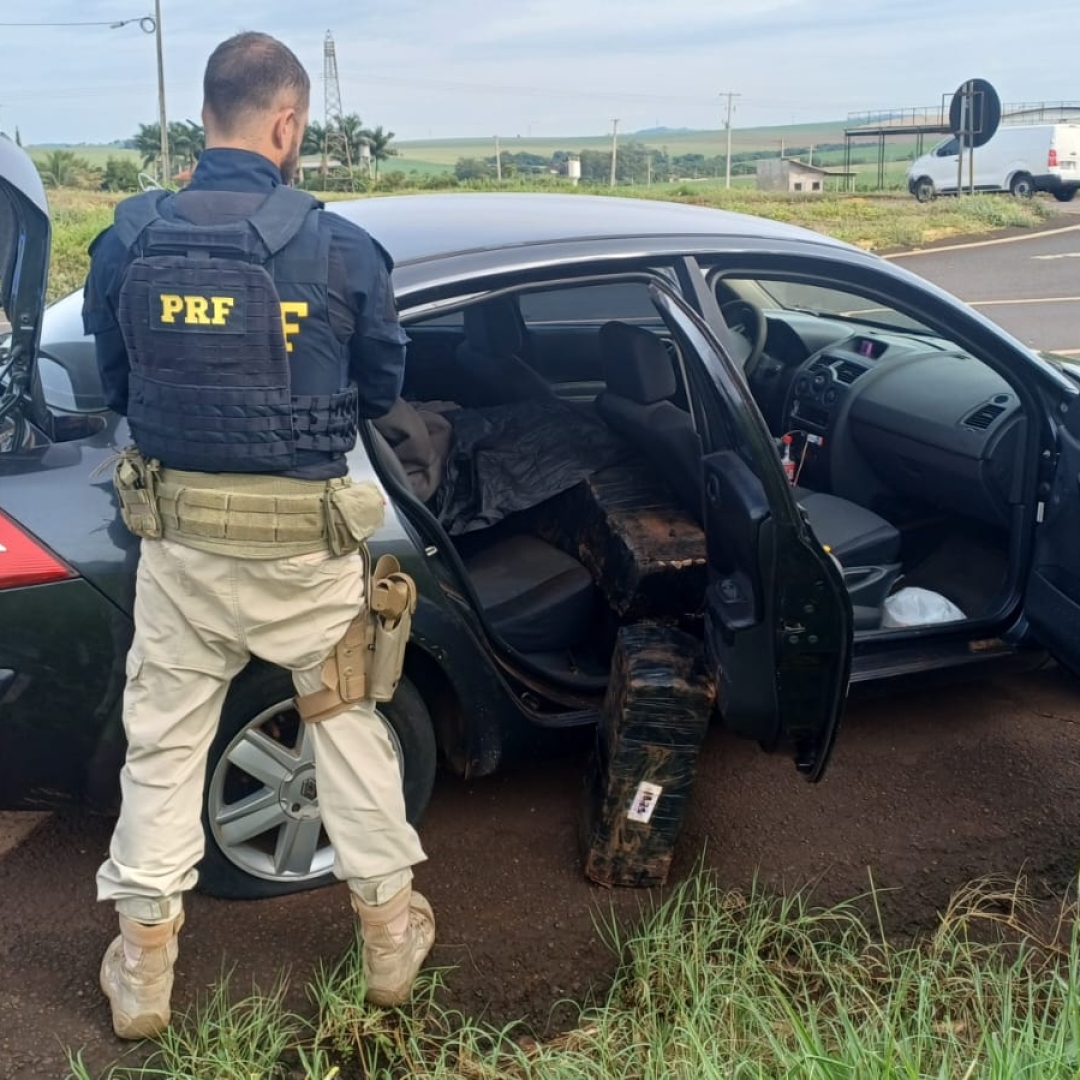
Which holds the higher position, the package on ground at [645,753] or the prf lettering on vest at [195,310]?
the prf lettering on vest at [195,310]

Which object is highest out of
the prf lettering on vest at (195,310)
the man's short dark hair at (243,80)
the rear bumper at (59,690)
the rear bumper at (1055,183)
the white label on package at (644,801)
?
the rear bumper at (1055,183)

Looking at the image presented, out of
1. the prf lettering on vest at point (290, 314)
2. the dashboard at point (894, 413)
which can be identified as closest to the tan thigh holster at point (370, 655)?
the prf lettering on vest at point (290, 314)

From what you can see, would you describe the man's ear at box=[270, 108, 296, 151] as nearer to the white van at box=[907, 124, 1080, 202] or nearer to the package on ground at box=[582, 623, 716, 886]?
the package on ground at box=[582, 623, 716, 886]

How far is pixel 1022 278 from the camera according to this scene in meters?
12.8

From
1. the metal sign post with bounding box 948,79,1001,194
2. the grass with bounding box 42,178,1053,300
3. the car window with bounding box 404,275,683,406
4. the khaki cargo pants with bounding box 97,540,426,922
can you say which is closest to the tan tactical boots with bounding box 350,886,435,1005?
the khaki cargo pants with bounding box 97,540,426,922

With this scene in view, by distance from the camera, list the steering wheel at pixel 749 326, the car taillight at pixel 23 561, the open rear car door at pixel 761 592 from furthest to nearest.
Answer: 1. the steering wheel at pixel 749 326
2. the open rear car door at pixel 761 592
3. the car taillight at pixel 23 561

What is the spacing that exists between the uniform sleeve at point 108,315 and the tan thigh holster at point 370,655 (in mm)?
576

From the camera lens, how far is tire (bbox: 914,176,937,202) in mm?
26109

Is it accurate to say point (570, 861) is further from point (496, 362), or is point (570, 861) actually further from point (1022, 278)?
point (1022, 278)

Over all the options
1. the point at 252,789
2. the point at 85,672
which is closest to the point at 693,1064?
the point at 252,789

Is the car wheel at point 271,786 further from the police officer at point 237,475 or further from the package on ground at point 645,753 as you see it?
the package on ground at point 645,753

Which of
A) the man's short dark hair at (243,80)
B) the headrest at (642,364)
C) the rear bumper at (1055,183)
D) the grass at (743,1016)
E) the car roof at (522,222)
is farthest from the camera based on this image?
the rear bumper at (1055,183)

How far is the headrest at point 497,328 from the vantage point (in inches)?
151

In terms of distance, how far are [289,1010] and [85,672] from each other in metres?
0.81
